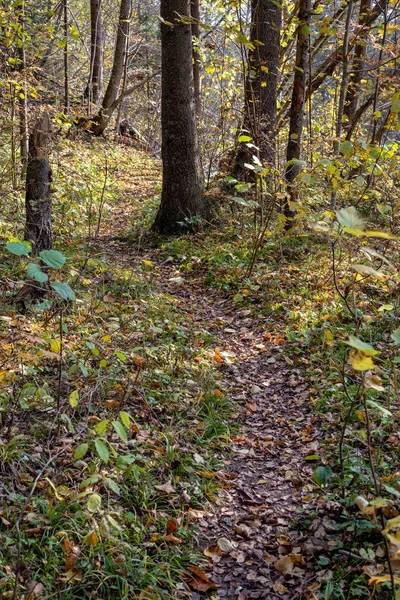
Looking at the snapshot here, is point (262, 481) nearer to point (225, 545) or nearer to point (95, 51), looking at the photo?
point (225, 545)

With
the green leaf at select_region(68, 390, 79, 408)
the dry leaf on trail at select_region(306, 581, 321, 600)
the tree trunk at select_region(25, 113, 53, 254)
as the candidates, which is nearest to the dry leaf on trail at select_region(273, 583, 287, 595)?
the dry leaf on trail at select_region(306, 581, 321, 600)

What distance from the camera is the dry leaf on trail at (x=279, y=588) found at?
2768 mm

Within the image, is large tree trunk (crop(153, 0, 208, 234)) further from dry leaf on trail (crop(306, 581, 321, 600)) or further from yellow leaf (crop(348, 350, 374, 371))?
yellow leaf (crop(348, 350, 374, 371))

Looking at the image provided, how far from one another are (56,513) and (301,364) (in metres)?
2.98

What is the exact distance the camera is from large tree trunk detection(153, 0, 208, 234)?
7.68m

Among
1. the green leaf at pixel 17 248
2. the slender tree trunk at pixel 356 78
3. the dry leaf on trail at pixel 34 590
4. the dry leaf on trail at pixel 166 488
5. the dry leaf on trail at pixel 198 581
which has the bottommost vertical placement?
the dry leaf on trail at pixel 198 581

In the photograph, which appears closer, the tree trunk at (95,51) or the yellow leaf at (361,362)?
the yellow leaf at (361,362)

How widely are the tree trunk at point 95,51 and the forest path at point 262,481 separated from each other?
42.2ft

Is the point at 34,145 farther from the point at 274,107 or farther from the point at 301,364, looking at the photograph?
the point at 274,107

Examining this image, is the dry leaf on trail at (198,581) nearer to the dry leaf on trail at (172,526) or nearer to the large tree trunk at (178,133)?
the dry leaf on trail at (172,526)

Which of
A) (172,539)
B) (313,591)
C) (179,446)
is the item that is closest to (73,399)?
(172,539)

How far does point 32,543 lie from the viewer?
2.71m

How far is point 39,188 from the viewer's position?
16.8ft

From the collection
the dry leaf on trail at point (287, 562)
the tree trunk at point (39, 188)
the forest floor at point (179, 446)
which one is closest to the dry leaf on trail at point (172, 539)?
the forest floor at point (179, 446)
